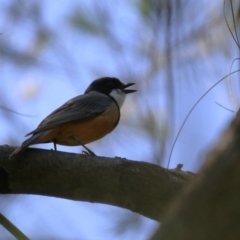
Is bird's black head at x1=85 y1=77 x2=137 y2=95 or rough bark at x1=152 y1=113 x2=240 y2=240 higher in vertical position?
bird's black head at x1=85 y1=77 x2=137 y2=95

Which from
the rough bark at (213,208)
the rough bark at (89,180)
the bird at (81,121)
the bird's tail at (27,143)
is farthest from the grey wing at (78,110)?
the rough bark at (213,208)

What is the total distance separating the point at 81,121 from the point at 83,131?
0.09 m

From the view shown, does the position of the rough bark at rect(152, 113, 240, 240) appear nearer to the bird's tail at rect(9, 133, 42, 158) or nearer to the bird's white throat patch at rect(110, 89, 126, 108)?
the bird's tail at rect(9, 133, 42, 158)

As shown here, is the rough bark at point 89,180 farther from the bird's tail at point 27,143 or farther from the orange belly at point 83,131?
the orange belly at point 83,131

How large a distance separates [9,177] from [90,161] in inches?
15.0

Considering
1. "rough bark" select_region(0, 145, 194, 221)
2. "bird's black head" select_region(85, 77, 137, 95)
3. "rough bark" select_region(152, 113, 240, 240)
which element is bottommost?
"rough bark" select_region(152, 113, 240, 240)

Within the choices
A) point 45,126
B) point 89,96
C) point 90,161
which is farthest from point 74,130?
point 90,161

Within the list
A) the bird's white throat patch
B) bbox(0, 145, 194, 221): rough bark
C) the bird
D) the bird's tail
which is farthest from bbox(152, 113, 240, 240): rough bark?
the bird's white throat patch

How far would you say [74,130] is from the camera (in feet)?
13.0

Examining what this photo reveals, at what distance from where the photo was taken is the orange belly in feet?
12.7

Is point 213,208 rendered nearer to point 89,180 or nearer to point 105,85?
point 89,180

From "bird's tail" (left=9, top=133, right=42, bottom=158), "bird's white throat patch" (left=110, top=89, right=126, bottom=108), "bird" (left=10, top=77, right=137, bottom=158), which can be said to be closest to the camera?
"bird's tail" (left=9, top=133, right=42, bottom=158)

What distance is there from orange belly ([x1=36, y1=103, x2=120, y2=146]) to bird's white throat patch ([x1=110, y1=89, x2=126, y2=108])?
527 mm

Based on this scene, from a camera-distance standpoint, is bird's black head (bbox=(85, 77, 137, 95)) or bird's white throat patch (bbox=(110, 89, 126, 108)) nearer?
bird's white throat patch (bbox=(110, 89, 126, 108))
